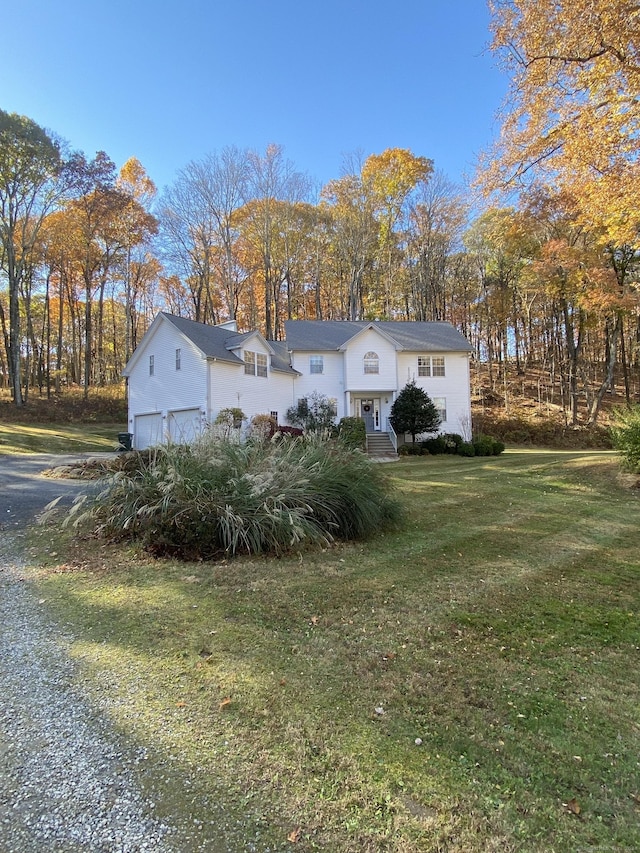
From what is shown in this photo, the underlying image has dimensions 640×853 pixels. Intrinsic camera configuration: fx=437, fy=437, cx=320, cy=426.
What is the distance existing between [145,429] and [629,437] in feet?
62.7

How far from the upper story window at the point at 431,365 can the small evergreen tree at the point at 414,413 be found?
219cm

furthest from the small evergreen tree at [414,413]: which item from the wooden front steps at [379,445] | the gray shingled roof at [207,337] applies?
the gray shingled roof at [207,337]

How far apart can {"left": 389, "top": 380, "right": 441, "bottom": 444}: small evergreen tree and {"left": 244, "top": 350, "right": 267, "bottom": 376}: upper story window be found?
693 cm

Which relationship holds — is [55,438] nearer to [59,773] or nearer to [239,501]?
[239,501]

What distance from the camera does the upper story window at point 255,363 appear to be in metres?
20.4

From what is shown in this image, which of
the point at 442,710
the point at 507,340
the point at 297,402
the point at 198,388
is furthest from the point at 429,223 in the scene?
the point at 442,710

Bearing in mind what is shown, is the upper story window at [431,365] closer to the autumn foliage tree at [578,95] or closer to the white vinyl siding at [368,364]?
the white vinyl siding at [368,364]

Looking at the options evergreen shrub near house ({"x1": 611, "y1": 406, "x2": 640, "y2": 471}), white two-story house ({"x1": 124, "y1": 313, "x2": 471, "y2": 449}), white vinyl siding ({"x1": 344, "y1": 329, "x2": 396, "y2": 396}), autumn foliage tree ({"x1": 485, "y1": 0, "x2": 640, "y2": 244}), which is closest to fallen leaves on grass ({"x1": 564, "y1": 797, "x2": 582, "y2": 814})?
autumn foliage tree ({"x1": 485, "y1": 0, "x2": 640, "y2": 244})

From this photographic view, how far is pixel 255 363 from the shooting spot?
2089 centimetres

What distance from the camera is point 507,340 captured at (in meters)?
36.1

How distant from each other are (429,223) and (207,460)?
30123 millimetres

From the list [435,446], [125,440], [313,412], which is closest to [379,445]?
[435,446]

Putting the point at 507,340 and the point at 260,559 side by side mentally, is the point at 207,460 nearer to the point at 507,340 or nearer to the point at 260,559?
the point at 260,559

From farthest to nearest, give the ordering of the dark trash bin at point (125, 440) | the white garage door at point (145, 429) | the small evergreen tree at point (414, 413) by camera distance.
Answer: the small evergreen tree at point (414, 413)
the white garage door at point (145, 429)
the dark trash bin at point (125, 440)
